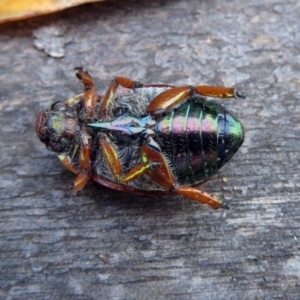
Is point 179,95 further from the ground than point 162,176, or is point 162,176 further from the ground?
point 179,95

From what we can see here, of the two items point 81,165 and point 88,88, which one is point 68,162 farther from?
point 88,88

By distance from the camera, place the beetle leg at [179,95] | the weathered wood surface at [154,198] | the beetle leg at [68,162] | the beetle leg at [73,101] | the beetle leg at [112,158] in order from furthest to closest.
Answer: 1. the beetle leg at [73,101]
2. the beetle leg at [68,162]
3. the beetle leg at [112,158]
4. the beetle leg at [179,95]
5. the weathered wood surface at [154,198]

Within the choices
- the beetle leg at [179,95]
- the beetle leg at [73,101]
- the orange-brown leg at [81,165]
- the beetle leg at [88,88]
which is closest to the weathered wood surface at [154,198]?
the orange-brown leg at [81,165]

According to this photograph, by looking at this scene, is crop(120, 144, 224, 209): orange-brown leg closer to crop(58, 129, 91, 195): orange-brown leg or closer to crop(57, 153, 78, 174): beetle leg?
crop(58, 129, 91, 195): orange-brown leg

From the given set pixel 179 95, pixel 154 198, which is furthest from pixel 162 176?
pixel 179 95

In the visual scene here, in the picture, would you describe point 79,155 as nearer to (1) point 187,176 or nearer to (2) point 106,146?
(2) point 106,146

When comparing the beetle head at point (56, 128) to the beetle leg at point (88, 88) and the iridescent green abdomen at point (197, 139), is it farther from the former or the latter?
the iridescent green abdomen at point (197, 139)

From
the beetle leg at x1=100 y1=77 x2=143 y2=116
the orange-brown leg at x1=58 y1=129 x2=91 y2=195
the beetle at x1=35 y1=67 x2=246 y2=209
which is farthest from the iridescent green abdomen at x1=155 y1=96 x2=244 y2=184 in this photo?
the orange-brown leg at x1=58 y1=129 x2=91 y2=195

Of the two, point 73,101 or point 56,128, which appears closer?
point 56,128

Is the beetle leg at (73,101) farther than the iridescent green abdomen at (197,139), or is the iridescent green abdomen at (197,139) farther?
the beetle leg at (73,101)
